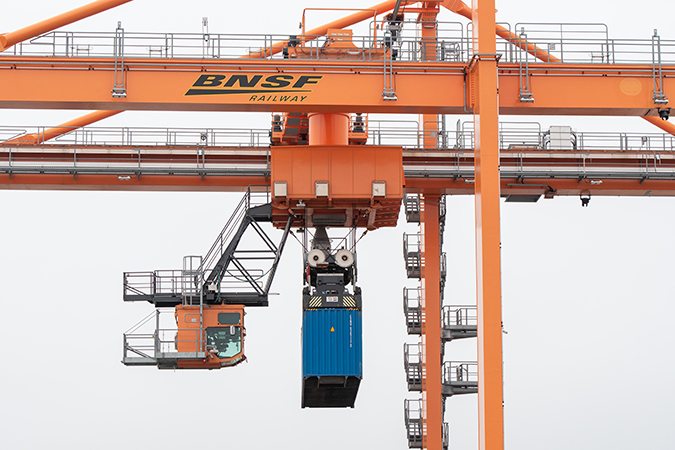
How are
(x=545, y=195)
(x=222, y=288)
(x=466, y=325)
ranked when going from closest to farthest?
(x=222, y=288) → (x=545, y=195) → (x=466, y=325)

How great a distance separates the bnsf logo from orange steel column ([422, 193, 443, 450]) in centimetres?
877

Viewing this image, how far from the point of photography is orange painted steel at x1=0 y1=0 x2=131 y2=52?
71.3 feet

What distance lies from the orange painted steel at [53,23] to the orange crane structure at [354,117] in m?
0.05

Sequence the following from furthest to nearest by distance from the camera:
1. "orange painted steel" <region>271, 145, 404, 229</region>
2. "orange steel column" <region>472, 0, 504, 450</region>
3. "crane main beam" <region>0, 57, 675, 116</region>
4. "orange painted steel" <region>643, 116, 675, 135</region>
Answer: "orange painted steel" <region>643, 116, 675, 135</region>
"orange painted steel" <region>271, 145, 404, 229</region>
"crane main beam" <region>0, 57, 675, 116</region>
"orange steel column" <region>472, 0, 504, 450</region>

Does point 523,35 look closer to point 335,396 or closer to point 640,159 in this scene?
point 640,159

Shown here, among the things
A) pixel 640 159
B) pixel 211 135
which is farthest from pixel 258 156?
pixel 640 159

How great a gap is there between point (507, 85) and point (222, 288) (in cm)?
934

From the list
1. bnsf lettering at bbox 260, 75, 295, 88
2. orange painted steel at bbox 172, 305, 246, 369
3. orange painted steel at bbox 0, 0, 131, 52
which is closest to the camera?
bnsf lettering at bbox 260, 75, 295, 88

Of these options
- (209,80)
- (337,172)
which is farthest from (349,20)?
(209,80)

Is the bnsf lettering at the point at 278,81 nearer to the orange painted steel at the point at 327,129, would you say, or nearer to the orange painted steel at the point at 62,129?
the orange painted steel at the point at 327,129

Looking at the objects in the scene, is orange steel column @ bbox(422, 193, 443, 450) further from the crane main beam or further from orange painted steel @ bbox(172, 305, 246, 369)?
the crane main beam

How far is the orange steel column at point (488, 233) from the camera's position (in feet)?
63.4

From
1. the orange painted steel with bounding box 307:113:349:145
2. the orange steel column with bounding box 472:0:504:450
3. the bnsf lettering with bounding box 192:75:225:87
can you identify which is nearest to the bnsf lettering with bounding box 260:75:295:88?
the bnsf lettering with bounding box 192:75:225:87

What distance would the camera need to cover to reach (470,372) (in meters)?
31.9
